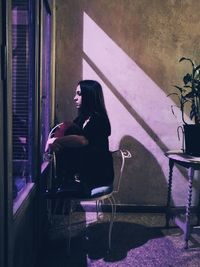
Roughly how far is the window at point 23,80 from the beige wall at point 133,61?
1242 millimetres

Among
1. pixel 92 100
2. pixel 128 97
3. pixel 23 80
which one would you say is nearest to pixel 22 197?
pixel 23 80

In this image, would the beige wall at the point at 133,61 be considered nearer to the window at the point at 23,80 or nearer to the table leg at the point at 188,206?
the table leg at the point at 188,206

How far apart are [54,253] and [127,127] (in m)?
1.50

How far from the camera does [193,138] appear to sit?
2949mm

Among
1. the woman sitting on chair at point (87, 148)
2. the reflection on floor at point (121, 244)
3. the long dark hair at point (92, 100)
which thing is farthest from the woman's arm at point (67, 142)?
the reflection on floor at point (121, 244)

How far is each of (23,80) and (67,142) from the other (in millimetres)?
635

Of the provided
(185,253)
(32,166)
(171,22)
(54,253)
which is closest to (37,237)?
(54,253)

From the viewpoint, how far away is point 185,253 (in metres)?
2.68

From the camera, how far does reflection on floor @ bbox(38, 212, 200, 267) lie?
8.20ft

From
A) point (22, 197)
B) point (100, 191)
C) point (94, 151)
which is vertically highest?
point (94, 151)

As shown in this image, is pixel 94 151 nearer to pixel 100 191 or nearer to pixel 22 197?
pixel 100 191

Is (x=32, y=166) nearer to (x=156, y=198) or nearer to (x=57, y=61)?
(x=57, y=61)

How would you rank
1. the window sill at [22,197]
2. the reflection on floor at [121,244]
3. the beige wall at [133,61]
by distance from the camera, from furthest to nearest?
the beige wall at [133,61] → the reflection on floor at [121,244] → the window sill at [22,197]

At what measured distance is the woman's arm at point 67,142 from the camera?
8.25 feet
